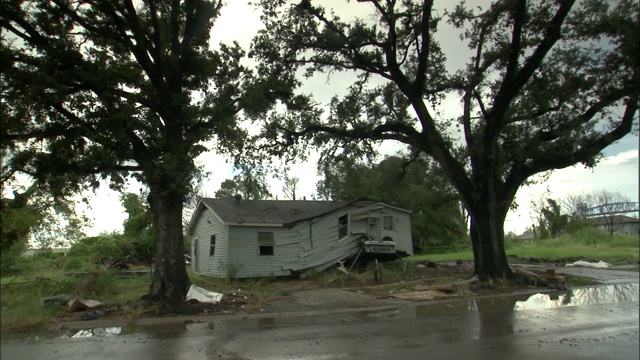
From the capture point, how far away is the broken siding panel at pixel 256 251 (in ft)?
68.9

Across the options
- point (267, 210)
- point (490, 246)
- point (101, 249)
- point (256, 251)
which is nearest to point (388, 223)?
point (267, 210)

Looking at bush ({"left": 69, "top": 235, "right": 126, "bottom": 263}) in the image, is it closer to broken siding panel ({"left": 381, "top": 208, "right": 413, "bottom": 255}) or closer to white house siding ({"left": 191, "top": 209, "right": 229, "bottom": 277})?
white house siding ({"left": 191, "top": 209, "right": 229, "bottom": 277})

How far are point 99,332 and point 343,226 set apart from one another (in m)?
15.9

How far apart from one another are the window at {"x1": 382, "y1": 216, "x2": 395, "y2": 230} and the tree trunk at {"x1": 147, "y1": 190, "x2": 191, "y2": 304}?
15.1m

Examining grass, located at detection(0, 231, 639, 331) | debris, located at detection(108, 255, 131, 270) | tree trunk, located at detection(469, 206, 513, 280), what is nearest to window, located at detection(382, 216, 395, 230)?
grass, located at detection(0, 231, 639, 331)

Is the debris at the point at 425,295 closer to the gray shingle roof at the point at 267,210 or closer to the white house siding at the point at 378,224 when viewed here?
the gray shingle roof at the point at 267,210

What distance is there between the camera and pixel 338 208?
77.4ft

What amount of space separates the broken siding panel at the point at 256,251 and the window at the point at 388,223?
6088 mm

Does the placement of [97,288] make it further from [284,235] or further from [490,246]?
[490,246]

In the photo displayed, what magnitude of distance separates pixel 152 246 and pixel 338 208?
16.3m

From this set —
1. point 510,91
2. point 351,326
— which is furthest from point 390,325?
point 510,91

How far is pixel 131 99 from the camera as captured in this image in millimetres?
12609

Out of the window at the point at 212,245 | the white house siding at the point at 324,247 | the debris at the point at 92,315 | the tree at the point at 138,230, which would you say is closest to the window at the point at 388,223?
the white house siding at the point at 324,247

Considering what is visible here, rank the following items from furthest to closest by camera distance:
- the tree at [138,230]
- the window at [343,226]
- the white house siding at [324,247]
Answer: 1. the tree at [138,230]
2. the window at [343,226]
3. the white house siding at [324,247]
